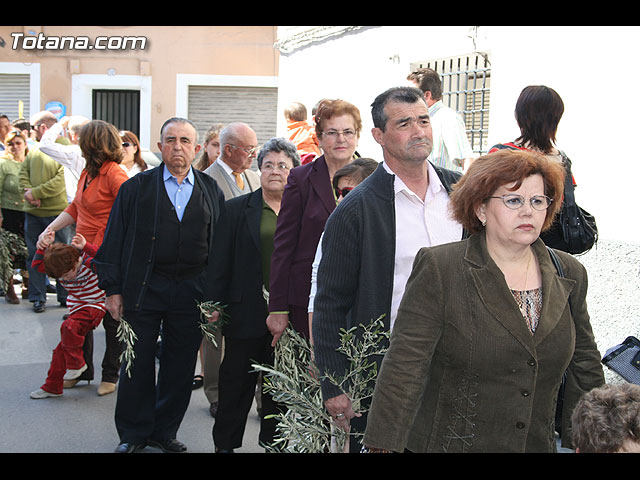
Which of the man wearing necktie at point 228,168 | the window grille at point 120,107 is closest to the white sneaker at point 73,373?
the man wearing necktie at point 228,168

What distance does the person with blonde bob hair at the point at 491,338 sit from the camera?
2.78 metres

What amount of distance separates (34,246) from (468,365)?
946 centimetres

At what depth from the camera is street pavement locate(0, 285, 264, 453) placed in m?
6.05

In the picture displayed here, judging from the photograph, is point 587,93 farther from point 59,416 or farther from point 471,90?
point 59,416

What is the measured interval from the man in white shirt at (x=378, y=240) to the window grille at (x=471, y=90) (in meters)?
6.06

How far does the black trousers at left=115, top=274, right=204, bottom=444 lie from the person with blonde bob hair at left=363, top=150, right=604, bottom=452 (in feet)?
10.4

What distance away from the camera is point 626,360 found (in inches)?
202

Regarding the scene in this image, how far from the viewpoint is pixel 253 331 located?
536cm

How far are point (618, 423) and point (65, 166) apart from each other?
32.2 ft

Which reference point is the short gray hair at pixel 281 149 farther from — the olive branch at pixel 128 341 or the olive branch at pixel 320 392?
the olive branch at pixel 320 392

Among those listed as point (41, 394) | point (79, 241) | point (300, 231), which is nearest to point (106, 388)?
point (41, 394)

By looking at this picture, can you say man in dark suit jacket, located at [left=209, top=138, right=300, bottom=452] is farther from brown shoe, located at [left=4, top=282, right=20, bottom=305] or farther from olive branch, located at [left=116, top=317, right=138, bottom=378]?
brown shoe, located at [left=4, top=282, right=20, bottom=305]

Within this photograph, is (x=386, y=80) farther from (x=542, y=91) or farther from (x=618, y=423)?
(x=618, y=423)

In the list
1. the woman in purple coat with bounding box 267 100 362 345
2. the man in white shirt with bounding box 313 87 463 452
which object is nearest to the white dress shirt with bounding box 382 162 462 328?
the man in white shirt with bounding box 313 87 463 452
